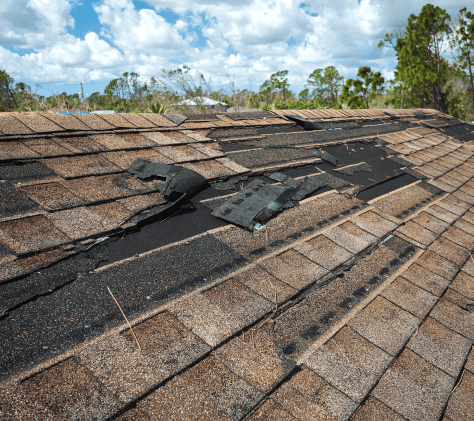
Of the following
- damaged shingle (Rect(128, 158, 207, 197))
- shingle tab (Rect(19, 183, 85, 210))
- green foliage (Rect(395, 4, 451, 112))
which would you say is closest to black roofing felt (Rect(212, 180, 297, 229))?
damaged shingle (Rect(128, 158, 207, 197))

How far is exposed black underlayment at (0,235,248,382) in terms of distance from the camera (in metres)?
1.39

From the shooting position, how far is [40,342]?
141 centimetres

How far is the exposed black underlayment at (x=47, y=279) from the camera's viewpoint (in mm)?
1606

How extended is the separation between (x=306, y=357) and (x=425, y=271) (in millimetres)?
1672

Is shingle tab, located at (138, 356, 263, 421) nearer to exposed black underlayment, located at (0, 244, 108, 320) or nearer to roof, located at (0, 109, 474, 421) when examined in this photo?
roof, located at (0, 109, 474, 421)

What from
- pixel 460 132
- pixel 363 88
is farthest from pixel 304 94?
pixel 460 132

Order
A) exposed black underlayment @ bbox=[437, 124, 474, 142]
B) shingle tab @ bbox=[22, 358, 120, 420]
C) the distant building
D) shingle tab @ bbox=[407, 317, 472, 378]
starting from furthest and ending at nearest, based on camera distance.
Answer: the distant building < exposed black underlayment @ bbox=[437, 124, 474, 142] < shingle tab @ bbox=[407, 317, 472, 378] < shingle tab @ bbox=[22, 358, 120, 420]

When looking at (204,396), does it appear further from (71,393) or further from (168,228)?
(168,228)

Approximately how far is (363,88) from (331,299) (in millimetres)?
33413

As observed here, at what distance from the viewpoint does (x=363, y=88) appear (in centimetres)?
3053

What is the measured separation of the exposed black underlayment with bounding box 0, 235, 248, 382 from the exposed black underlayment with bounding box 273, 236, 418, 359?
1.68ft

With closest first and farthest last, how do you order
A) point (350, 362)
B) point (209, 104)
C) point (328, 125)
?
1. point (350, 362)
2. point (328, 125)
3. point (209, 104)

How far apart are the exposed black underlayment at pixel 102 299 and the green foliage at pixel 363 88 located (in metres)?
32.3

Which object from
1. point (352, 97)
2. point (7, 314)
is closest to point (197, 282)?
point (7, 314)
